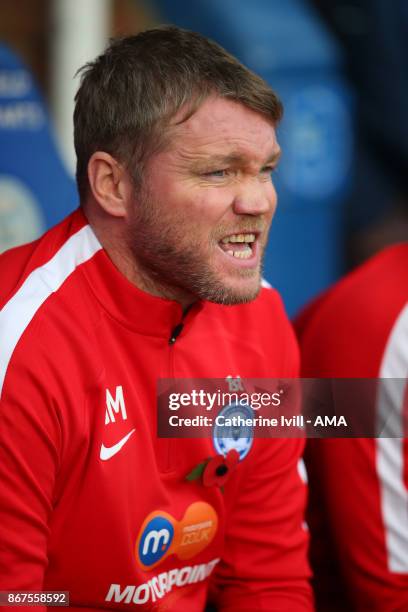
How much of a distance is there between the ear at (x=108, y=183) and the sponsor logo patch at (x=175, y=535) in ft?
1.99

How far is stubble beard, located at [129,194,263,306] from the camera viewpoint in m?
2.05

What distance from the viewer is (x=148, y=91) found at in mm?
2025

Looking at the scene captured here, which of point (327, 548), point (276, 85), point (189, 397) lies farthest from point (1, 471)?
point (276, 85)

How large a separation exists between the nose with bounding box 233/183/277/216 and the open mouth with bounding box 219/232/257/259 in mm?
52

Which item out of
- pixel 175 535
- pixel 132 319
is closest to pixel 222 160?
pixel 132 319

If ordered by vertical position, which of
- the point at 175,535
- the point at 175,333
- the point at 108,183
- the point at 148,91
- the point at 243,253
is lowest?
the point at 175,535

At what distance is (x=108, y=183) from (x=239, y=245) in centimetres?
29

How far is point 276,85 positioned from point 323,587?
2189mm

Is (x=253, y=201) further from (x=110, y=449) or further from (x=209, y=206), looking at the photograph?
(x=110, y=449)

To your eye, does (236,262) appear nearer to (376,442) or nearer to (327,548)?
(376,442)

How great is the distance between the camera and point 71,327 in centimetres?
194

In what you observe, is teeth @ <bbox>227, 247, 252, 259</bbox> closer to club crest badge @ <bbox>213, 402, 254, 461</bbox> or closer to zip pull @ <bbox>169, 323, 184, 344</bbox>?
zip pull @ <bbox>169, 323, 184, 344</bbox>

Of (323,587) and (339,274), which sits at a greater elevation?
(339,274)

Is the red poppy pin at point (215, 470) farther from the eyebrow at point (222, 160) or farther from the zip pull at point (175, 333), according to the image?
the eyebrow at point (222, 160)
